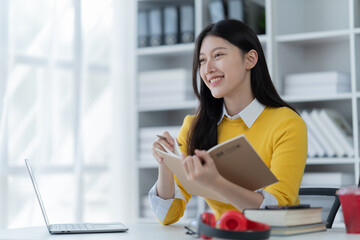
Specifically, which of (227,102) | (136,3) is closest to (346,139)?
(227,102)

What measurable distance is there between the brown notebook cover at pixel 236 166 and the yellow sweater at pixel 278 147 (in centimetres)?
24

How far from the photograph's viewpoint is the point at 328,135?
3211 millimetres

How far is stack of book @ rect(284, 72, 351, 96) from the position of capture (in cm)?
323

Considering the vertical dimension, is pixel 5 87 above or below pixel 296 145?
above

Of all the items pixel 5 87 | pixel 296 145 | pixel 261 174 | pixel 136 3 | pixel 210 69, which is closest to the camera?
pixel 261 174

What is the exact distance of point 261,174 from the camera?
Answer: 162 centimetres

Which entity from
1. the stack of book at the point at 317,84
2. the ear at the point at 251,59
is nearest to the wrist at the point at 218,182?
the ear at the point at 251,59

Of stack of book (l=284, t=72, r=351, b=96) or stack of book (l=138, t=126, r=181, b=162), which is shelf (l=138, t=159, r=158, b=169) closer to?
stack of book (l=138, t=126, r=181, b=162)

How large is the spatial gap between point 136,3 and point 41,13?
743mm

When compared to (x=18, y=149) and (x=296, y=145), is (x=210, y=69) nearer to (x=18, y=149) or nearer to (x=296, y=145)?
(x=296, y=145)

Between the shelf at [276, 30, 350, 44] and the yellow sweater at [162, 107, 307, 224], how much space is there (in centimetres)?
128

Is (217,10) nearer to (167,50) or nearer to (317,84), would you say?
(167,50)

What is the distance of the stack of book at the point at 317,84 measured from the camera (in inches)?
127

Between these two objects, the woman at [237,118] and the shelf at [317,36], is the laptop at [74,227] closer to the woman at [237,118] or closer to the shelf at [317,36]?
the woman at [237,118]
